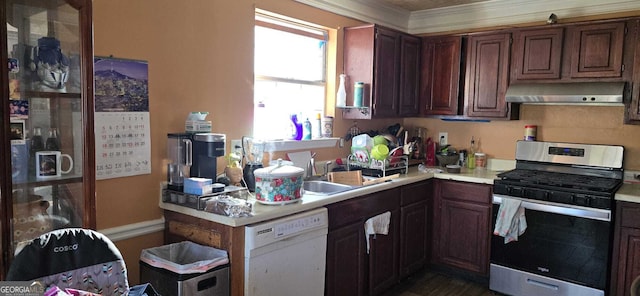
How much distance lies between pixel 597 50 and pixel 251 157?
2.58m

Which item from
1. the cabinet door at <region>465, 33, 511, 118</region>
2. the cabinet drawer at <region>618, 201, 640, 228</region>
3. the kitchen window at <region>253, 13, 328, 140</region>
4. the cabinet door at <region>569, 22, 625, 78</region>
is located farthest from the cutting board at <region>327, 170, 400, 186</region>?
the cabinet door at <region>569, 22, 625, 78</region>

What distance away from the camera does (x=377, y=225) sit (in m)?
3.12

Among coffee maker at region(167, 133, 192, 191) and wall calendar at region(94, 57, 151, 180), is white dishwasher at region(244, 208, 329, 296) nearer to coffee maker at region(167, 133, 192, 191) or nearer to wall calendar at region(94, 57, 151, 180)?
coffee maker at region(167, 133, 192, 191)

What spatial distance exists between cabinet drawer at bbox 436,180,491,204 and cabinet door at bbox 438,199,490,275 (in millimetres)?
41

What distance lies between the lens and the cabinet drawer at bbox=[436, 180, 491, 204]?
3.52m

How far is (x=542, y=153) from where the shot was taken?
3756 millimetres

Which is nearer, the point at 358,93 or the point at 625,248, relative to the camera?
the point at 625,248

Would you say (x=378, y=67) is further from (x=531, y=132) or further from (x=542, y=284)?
(x=542, y=284)

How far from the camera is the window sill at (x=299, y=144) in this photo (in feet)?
10.1

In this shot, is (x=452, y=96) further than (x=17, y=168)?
Yes

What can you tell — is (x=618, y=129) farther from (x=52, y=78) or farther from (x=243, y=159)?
(x=52, y=78)

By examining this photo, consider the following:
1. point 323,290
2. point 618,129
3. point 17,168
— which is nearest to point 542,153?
point 618,129

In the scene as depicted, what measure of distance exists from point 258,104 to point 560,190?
84.8 inches

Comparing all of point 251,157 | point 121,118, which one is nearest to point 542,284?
point 251,157
